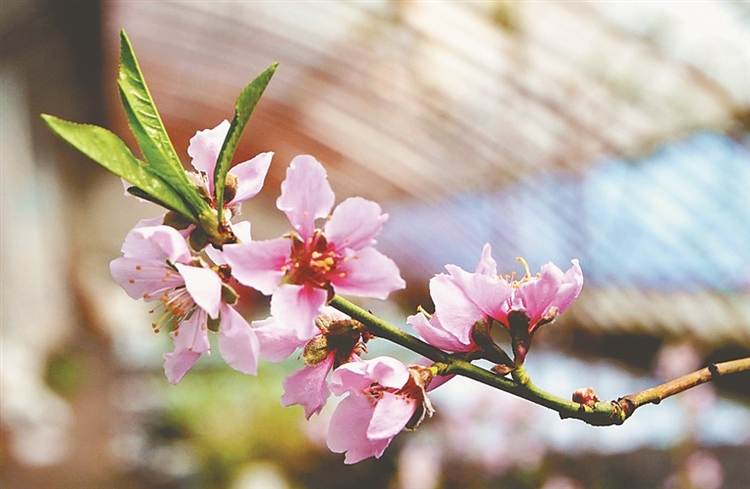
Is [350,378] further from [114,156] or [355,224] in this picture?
[114,156]

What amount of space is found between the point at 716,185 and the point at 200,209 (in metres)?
4.54

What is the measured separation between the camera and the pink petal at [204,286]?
0.48 metres

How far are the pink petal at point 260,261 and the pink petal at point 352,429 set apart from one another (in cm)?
12

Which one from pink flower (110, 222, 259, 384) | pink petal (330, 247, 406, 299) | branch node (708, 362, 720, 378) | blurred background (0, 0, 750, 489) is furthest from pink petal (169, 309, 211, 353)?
blurred background (0, 0, 750, 489)

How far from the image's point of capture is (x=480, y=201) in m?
7.35

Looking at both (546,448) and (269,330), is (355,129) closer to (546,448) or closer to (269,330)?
(546,448)

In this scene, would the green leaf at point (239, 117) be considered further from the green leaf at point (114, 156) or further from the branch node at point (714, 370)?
the branch node at point (714, 370)

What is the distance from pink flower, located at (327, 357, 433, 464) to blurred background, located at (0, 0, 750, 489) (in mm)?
2164

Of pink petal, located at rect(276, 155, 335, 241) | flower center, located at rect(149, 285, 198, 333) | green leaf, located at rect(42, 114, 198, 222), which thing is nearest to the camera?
green leaf, located at rect(42, 114, 198, 222)

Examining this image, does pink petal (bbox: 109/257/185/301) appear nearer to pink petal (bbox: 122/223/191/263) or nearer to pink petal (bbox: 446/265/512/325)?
pink petal (bbox: 122/223/191/263)

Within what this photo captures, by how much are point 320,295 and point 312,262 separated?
32 mm

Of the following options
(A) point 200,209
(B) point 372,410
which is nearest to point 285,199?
(A) point 200,209

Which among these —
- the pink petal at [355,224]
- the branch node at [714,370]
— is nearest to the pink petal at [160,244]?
the pink petal at [355,224]

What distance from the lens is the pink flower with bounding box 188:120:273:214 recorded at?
22.6 inches
